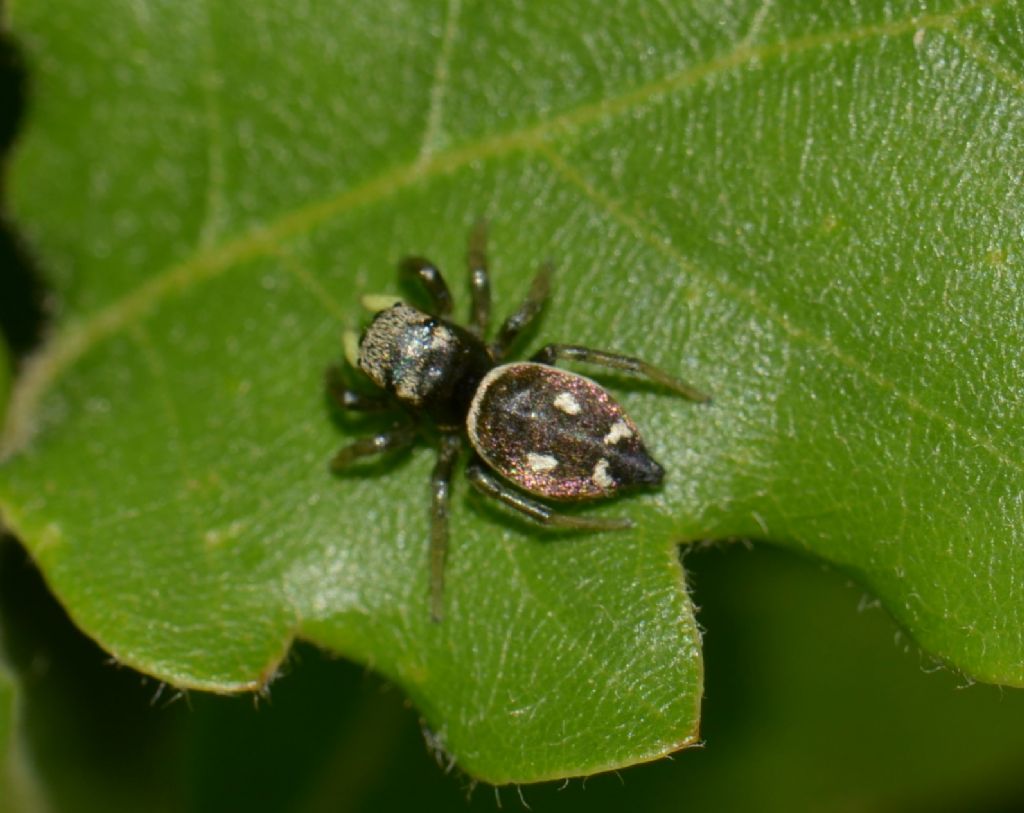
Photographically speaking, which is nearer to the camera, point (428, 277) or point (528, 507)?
point (528, 507)

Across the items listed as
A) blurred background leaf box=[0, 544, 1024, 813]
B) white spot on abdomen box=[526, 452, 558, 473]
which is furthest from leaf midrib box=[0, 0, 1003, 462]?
blurred background leaf box=[0, 544, 1024, 813]

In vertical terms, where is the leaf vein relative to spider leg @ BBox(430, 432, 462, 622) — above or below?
above

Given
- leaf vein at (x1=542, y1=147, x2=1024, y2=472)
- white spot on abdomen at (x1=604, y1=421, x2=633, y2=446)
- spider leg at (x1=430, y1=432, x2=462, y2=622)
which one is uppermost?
leaf vein at (x1=542, y1=147, x2=1024, y2=472)

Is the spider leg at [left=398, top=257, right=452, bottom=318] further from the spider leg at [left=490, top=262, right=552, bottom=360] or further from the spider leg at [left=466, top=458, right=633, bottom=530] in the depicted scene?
the spider leg at [left=466, top=458, right=633, bottom=530]

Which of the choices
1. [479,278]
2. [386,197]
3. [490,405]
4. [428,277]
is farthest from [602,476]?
[386,197]

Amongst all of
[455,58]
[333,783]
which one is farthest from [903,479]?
[333,783]

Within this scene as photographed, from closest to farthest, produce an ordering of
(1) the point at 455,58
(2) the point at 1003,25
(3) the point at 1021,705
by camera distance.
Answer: (2) the point at 1003,25 < (1) the point at 455,58 < (3) the point at 1021,705

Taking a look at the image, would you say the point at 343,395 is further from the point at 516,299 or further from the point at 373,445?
the point at 516,299

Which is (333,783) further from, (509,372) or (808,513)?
(808,513)
